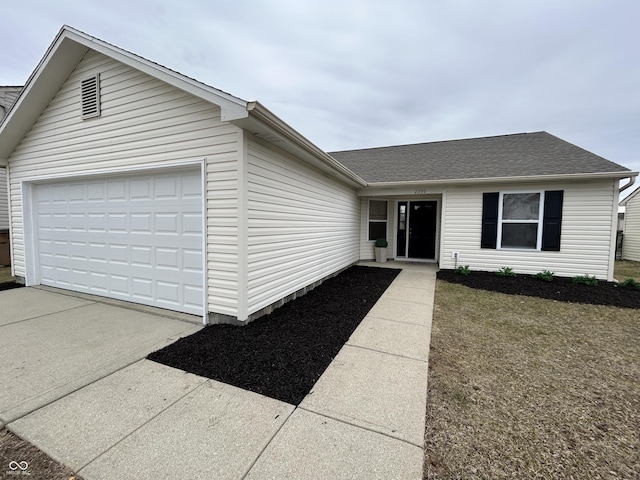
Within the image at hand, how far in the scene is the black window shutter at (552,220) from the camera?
7.13m

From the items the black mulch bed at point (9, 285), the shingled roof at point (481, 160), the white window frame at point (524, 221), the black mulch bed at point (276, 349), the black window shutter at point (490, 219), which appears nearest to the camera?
the black mulch bed at point (276, 349)

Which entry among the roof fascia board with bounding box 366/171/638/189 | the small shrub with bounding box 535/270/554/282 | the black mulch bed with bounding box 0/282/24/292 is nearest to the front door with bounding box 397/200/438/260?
the roof fascia board with bounding box 366/171/638/189

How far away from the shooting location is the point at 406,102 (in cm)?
1301

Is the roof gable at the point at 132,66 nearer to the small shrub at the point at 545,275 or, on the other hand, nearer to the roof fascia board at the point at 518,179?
the roof fascia board at the point at 518,179

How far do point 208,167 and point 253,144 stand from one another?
72cm

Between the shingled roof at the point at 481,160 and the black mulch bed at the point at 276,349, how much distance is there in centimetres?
547

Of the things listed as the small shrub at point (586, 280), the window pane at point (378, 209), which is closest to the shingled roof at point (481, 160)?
the window pane at point (378, 209)

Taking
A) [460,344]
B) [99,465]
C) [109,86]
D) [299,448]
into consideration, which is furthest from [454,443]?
[109,86]

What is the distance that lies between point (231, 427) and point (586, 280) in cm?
873

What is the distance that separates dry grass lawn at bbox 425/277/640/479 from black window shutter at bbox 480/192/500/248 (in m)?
3.51

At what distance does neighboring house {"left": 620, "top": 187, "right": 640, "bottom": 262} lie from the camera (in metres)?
12.0

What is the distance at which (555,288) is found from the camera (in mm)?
6402

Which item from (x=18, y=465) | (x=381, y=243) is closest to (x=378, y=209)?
(x=381, y=243)

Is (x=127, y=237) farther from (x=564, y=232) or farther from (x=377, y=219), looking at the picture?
(x=564, y=232)
